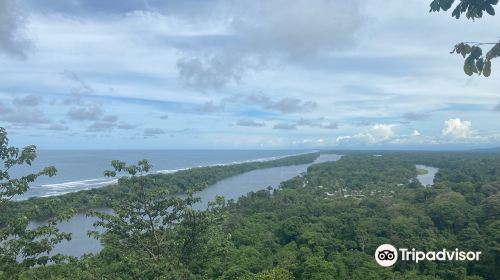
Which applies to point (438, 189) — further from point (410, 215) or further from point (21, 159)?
point (21, 159)

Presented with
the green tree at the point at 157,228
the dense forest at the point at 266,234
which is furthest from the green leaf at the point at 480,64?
the green tree at the point at 157,228

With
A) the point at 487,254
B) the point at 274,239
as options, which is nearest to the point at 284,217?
the point at 274,239

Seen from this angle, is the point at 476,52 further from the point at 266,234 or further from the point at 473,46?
the point at 266,234

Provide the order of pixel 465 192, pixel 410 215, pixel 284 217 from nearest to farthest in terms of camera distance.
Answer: pixel 410 215
pixel 284 217
pixel 465 192

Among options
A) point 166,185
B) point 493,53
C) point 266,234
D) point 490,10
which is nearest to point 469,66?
point 493,53

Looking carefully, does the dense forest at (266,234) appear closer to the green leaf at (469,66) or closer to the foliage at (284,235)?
the foliage at (284,235)

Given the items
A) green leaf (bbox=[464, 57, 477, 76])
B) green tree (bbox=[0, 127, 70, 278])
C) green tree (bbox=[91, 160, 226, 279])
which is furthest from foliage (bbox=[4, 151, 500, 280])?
green leaf (bbox=[464, 57, 477, 76])
